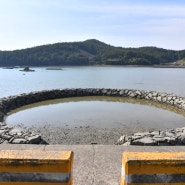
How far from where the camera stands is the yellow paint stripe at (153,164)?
3.06m

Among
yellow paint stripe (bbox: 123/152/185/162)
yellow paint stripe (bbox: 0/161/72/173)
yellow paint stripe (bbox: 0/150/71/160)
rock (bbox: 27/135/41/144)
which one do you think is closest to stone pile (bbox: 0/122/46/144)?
rock (bbox: 27/135/41/144)

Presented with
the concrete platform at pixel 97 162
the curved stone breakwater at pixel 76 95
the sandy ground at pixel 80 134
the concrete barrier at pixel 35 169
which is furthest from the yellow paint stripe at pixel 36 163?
the curved stone breakwater at pixel 76 95

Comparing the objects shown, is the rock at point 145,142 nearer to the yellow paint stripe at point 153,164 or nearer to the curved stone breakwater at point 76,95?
the yellow paint stripe at point 153,164

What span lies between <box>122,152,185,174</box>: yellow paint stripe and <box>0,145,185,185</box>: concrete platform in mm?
2249

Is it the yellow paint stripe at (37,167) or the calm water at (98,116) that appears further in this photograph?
the calm water at (98,116)

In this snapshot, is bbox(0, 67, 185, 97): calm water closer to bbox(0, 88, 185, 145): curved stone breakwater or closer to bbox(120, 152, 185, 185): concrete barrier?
bbox(0, 88, 185, 145): curved stone breakwater

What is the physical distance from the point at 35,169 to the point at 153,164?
1271 mm

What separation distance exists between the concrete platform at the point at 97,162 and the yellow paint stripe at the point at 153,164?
7.38 ft

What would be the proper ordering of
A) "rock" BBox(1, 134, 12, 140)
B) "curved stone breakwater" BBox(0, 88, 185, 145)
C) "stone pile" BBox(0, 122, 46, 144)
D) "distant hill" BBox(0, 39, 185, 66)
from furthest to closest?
"distant hill" BBox(0, 39, 185, 66) → "curved stone breakwater" BBox(0, 88, 185, 145) → "rock" BBox(1, 134, 12, 140) → "stone pile" BBox(0, 122, 46, 144)

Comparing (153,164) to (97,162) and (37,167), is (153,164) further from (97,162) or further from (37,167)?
(97,162)

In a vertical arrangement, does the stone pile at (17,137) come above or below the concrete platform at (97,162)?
below

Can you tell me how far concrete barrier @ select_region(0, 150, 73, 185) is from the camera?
10.1 feet

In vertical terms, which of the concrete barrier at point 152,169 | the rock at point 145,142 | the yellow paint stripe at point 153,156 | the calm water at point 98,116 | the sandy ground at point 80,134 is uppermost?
the yellow paint stripe at point 153,156

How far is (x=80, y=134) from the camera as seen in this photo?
36.1 ft
